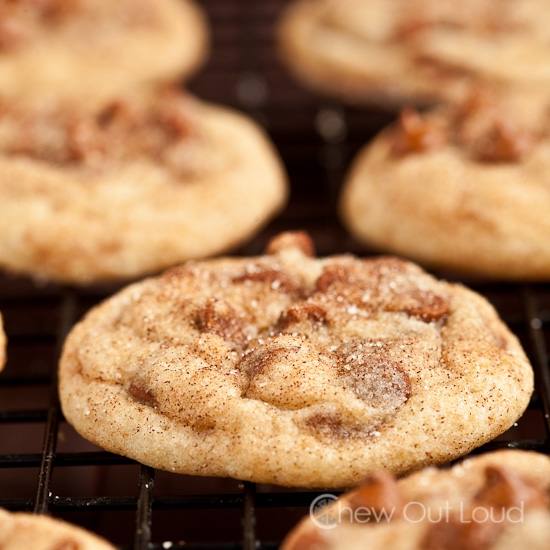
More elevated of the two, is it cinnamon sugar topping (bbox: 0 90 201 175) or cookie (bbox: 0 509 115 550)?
cookie (bbox: 0 509 115 550)

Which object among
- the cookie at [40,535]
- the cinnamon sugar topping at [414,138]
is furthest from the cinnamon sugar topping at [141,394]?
the cinnamon sugar topping at [414,138]

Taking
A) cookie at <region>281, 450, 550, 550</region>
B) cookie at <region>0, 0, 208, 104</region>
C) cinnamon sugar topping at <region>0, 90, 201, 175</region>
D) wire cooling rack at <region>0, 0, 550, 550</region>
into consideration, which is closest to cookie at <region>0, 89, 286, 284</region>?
cinnamon sugar topping at <region>0, 90, 201, 175</region>

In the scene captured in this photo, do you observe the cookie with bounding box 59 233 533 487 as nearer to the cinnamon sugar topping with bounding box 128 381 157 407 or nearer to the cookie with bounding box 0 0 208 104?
the cinnamon sugar topping with bounding box 128 381 157 407

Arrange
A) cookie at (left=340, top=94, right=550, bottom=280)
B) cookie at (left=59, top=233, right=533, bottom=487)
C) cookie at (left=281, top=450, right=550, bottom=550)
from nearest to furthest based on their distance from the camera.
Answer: cookie at (left=281, top=450, right=550, bottom=550) → cookie at (left=59, top=233, right=533, bottom=487) → cookie at (left=340, top=94, right=550, bottom=280)

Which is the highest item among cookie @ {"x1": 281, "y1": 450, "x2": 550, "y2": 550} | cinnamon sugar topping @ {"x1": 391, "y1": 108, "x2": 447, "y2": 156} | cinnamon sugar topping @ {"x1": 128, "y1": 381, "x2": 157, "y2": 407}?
cookie @ {"x1": 281, "y1": 450, "x2": 550, "y2": 550}

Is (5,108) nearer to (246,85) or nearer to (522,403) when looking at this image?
(246,85)

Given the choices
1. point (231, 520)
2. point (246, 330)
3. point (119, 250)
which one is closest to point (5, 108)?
point (119, 250)
